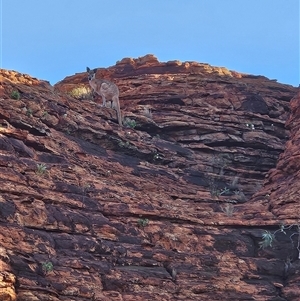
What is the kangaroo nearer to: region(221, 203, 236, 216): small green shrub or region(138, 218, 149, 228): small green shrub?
region(221, 203, 236, 216): small green shrub

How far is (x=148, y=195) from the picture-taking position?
19406 millimetres

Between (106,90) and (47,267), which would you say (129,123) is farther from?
(47,267)

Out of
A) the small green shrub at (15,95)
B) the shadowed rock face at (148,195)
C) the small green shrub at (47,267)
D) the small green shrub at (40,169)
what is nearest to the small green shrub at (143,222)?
the shadowed rock face at (148,195)

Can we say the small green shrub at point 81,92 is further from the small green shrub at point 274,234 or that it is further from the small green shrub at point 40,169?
the small green shrub at point 274,234

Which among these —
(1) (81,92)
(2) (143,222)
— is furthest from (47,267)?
(1) (81,92)

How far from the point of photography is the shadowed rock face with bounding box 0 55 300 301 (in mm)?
15422

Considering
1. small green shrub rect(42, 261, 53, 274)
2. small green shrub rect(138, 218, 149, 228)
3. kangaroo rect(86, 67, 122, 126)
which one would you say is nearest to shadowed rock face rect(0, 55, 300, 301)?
Result: small green shrub rect(42, 261, 53, 274)

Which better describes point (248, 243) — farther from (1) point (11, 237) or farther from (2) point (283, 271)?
(1) point (11, 237)

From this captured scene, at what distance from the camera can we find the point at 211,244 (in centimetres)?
1778

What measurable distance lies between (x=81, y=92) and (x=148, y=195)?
913 cm

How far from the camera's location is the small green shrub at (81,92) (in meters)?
26.9

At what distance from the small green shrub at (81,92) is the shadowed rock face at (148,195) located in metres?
Result: 0.19

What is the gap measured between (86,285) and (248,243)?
5.25m

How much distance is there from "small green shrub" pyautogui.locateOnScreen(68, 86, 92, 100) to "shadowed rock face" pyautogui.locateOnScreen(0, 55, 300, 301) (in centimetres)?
19
